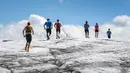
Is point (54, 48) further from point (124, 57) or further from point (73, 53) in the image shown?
point (124, 57)

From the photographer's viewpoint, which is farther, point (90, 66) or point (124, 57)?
point (124, 57)

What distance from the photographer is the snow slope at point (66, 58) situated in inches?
981

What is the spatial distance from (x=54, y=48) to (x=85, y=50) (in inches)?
126

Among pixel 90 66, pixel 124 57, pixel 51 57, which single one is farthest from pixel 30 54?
pixel 124 57

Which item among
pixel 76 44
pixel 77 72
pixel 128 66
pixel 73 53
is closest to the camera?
pixel 77 72

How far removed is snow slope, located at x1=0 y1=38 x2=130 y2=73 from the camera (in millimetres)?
24906

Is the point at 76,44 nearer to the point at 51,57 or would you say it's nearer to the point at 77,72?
the point at 51,57

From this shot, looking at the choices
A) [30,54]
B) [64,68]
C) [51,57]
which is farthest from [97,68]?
[30,54]

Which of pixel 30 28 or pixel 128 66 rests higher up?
pixel 30 28

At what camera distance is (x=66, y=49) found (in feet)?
101

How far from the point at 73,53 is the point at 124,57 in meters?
4.95

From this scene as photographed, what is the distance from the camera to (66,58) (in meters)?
27.5

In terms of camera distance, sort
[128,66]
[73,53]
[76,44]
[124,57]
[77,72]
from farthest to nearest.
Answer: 1. [76,44]
2. [73,53]
3. [124,57]
4. [128,66]
5. [77,72]

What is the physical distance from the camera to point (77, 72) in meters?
24.2
